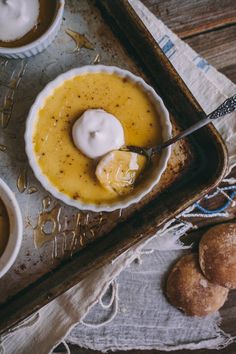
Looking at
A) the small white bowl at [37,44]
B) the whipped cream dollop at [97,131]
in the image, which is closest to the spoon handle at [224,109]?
the whipped cream dollop at [97,131]

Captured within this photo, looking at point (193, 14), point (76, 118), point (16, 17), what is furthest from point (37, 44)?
point (193, 14)

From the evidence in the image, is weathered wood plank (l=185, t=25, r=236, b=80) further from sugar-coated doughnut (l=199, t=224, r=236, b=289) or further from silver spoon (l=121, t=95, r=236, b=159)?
sugar-coated doughnut (l=199, t=224, r=236, b=289)

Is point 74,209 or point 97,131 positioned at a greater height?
point 97,131

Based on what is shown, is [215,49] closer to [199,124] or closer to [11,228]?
[199,124]

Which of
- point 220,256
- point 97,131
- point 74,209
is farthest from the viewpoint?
point 220,256

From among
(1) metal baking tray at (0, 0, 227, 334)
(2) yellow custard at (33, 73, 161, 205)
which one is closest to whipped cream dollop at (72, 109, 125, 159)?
(2) yellow custard at (33, 73, 161, 205)

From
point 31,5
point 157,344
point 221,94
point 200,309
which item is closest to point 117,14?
point 31,5

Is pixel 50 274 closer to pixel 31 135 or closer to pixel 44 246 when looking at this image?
pixel 44 246
